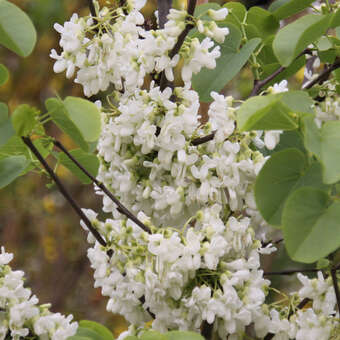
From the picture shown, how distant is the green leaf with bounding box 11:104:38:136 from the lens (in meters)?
0.63

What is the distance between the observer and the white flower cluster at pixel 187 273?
0.69m

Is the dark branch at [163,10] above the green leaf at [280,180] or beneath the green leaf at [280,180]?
above

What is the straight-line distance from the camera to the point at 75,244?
9.44 ft

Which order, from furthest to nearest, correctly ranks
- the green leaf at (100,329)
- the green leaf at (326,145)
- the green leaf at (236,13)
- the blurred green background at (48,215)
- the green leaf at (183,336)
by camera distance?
the blurred green background at (48,215)
the green leaf at (236,13)
the green leaf at (100,329)
the green leaf at (183,336)
the green leaf at (326,145)

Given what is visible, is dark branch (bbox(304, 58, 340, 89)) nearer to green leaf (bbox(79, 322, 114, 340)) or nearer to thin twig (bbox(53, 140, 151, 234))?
thin twig (bbox(53, 140, 151, 234))

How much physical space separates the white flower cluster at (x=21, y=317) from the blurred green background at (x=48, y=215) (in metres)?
1.80

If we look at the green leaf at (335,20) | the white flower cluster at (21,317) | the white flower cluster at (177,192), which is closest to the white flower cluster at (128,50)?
the white flower cluster at (177,192)

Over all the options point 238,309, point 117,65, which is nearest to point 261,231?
point 238,309

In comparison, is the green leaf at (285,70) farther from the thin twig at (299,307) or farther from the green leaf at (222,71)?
the thin twig at (299,307)

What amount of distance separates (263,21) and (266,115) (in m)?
0.35

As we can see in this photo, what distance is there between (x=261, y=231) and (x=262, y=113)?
0.28 metres

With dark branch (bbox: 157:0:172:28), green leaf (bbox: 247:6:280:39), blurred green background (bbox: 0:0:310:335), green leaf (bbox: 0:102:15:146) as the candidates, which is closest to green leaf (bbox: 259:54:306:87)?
green leaf (bbox: 247:6:280:39)

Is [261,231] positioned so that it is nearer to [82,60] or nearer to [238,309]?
[238,309]

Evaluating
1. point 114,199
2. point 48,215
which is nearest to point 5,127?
point 114,199
